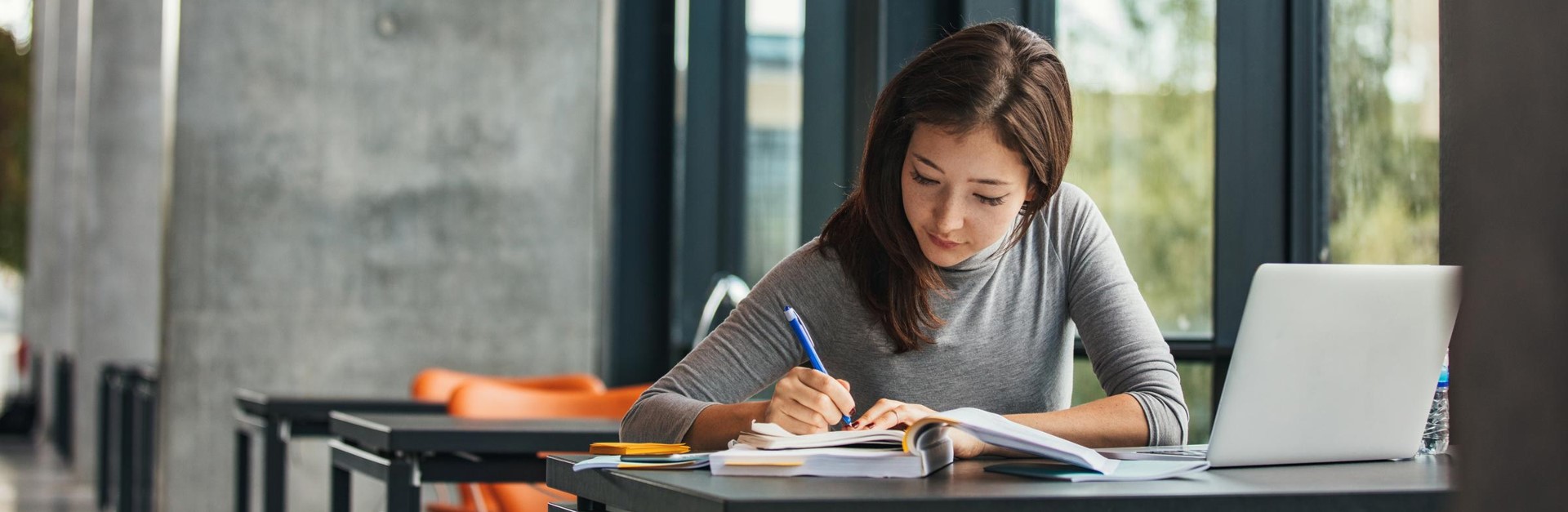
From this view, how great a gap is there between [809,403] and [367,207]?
12.6 ft

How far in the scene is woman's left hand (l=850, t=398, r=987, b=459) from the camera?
1.43m

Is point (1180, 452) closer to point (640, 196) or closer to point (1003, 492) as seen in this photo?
point (1003, 492)

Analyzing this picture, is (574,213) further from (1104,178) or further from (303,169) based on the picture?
Result: (1104,178)

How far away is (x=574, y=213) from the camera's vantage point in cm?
516

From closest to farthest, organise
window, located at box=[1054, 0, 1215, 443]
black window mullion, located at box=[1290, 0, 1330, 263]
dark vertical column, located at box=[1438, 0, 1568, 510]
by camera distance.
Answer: dark vertical column, located at box=[1438, 0, 1568, 510] < black window mullion, located at box=[1290, 0, 1330, 263] < window, located at box=[1054, 0, 1215, 443]

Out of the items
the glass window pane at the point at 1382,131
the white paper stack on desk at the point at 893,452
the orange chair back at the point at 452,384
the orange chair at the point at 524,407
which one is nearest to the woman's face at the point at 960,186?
the white paper stack on desk at the point at 893,452

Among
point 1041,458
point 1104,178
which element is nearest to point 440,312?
point 1104,178

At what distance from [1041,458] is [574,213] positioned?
12.5 feet

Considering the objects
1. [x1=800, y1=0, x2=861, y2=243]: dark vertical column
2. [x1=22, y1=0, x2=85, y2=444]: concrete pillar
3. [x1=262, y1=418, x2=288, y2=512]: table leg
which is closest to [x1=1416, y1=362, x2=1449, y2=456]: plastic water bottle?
[x1=800, y1=0, x2=861, y2=243]: dark vertical column

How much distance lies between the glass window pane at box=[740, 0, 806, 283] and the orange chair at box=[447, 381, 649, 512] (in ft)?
3.51

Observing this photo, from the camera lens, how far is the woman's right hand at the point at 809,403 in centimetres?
150

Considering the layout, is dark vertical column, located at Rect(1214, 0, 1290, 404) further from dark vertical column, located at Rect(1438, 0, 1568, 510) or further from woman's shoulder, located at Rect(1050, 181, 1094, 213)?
dark vertical column, located at Rect(1438, 0, 1568, 510)

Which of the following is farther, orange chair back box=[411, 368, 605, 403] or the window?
orange chair back box=[411, 368, 605, 403]

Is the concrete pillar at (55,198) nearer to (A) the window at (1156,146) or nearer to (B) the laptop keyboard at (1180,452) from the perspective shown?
(A) the window at (1156,146)
